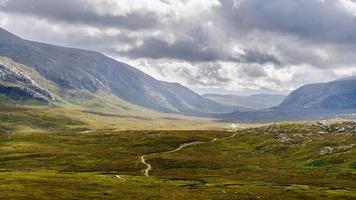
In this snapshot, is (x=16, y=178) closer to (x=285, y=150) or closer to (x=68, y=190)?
(x=68, y=190)

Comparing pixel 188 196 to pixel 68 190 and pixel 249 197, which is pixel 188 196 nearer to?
pixel 249 197

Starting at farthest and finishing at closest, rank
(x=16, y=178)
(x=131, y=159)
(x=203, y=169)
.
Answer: (x=131, y=159) → (x=203, y=169) → (x=16, y=178)

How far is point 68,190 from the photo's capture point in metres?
89.1

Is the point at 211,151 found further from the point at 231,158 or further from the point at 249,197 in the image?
the point at 249,197

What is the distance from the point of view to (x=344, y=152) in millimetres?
151000

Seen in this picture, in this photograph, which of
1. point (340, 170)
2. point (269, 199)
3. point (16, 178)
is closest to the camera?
point (269, 199)

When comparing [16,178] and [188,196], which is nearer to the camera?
[188,196]

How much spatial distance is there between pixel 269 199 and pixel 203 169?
57.2 meters

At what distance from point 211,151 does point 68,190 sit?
11135cm

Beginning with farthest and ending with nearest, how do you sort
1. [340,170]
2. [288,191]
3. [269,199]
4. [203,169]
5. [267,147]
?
[267,147], [203,169], [340,170], [288,191], [269,199]

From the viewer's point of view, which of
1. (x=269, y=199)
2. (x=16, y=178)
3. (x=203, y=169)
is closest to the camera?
(x=269, y=199)

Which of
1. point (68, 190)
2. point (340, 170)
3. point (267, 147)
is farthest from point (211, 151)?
point (68, 190)

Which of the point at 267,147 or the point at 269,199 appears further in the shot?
the point at 267,147

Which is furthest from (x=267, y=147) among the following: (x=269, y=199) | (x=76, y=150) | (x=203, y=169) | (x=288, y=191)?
(x=269, y=199)
